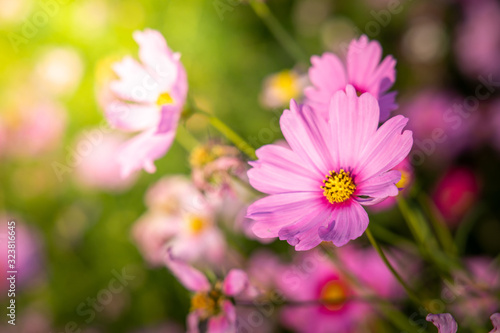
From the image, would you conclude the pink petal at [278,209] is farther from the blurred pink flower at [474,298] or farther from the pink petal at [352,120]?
the blurred pink flower at [474,298]

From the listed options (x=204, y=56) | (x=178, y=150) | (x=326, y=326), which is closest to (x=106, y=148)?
(x=178, y=150)

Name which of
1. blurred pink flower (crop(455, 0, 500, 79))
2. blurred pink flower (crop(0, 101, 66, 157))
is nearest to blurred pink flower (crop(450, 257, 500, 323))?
blurred pink flower (crop(455, 0, 500, 79))

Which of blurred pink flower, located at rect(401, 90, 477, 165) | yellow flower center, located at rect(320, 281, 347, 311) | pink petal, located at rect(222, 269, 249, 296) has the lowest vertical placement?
yellow flower center, located at rect(320, 281, 347, 311)

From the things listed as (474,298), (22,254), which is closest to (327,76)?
(474,298)

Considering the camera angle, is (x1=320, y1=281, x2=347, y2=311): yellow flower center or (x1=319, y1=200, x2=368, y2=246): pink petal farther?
(x1=320, y1=281, x2=347, y2=311): yellow flower center

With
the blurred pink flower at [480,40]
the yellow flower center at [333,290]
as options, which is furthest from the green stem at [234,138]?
the blurred pink flower at [480,40]

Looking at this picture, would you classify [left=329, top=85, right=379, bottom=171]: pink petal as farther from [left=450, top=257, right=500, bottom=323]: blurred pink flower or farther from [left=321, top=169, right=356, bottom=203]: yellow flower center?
[left=450, top=257, right=500, bottom=323]: blurred pink flower

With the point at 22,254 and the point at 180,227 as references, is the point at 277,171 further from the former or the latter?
the point at 22,254
